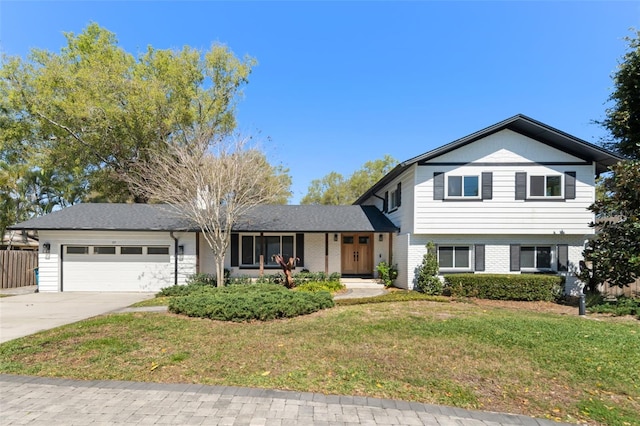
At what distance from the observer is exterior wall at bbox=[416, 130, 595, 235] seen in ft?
43.3

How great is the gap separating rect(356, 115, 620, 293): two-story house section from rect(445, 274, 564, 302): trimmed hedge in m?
1.20

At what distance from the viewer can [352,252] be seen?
17.0 m

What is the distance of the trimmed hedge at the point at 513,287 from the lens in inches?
477

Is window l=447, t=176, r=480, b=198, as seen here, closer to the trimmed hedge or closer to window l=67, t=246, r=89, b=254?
the trimmed hedge

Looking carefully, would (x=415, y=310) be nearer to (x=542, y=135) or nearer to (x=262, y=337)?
(x=262, y=337)

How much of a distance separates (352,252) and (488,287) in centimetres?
653

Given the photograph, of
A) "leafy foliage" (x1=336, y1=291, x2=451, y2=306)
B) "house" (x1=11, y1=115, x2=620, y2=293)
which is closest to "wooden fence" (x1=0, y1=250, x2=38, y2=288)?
"house" (x1=11, y1=115, x2=620, y2=293)

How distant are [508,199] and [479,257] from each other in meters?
2.54

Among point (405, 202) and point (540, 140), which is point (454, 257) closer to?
point (405, 202)

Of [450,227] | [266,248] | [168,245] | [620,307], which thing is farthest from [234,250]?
[620,307]

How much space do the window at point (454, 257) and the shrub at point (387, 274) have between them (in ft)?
7.45

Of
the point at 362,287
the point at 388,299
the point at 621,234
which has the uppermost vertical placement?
the point at 621,234

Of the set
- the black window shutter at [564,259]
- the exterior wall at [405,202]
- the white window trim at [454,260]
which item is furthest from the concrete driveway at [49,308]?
the black window shutter at [564,259]

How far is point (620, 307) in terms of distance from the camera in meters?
9.89
